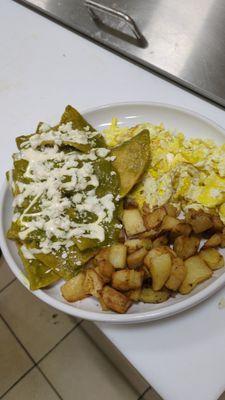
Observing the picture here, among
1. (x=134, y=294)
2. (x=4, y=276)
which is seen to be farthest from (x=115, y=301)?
(x=4, y=276)

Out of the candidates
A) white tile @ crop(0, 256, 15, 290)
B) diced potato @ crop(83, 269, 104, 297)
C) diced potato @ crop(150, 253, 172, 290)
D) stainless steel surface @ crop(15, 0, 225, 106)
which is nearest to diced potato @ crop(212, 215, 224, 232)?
diced potato @ crop(150, 253, 172, 290)

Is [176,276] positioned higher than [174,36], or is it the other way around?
[174,36]

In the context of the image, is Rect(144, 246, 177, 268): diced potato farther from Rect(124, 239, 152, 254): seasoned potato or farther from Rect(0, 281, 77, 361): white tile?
Rect(0, 281, 77, 361): white tile

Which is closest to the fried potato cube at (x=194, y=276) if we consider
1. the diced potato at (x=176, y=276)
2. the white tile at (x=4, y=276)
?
the diced potato at (x=176, y=276)

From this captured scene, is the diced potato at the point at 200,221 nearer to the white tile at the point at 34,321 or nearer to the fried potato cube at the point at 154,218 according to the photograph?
the fried potato cube at the point at 154,218

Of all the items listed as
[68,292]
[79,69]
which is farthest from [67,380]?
[79,69]

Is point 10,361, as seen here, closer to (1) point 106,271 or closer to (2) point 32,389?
(2) point 32,389

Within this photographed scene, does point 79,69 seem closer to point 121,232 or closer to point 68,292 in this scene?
point 121,232
